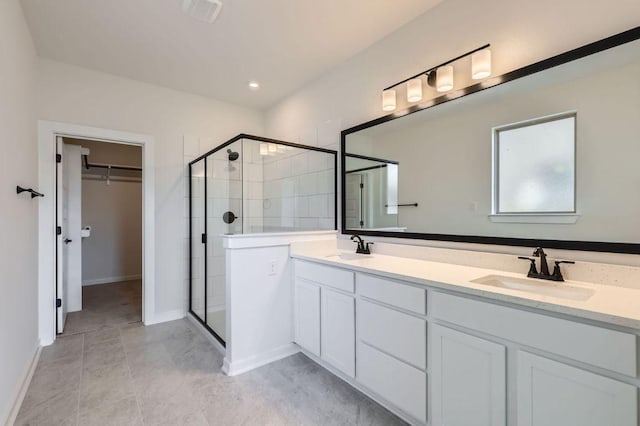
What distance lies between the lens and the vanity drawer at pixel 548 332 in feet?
Result: 3.18

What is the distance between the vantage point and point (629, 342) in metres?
0.95

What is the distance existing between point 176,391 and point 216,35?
8.66 feet

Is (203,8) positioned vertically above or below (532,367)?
above

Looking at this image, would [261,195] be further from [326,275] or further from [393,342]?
[393,342]

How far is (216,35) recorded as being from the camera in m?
2.36

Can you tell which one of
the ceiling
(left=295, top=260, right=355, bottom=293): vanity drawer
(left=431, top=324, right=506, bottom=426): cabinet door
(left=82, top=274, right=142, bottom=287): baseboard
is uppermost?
the ceiling

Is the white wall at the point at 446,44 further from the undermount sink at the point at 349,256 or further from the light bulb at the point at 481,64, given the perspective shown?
the undermount sink at the point at 349,256

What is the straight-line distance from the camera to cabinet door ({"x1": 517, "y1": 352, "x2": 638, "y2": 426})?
967mm

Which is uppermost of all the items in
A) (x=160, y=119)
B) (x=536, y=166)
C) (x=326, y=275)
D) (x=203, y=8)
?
(x=203, y=8)

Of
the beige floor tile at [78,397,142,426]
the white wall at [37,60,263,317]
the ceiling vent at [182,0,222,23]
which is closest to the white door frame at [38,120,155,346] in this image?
the white wall at [37,60,263,317]

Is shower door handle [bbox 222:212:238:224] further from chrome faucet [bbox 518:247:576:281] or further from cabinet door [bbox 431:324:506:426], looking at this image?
chrome faucet [bbox 518:247:576:281]

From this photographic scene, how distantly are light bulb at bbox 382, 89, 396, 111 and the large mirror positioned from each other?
0.25 feet

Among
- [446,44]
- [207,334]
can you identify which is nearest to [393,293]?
[446,44]

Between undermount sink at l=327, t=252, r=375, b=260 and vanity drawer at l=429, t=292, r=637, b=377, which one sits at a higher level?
undermount sink at l=327, t=252, r=375, b=260
